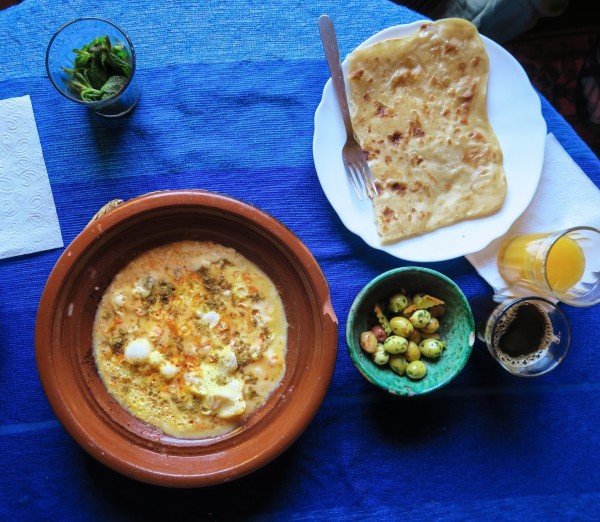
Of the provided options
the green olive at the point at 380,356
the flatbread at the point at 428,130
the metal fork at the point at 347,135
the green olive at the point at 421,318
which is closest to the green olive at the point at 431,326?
the green olive at the point at 421,318

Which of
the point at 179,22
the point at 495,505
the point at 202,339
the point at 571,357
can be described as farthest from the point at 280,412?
the point at 179,22

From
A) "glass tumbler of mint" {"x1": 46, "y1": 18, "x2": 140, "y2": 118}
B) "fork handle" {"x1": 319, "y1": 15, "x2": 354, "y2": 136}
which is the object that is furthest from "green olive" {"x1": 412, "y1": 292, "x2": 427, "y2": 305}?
"glass tumbler of mint" {"x1": 46, "y1": 18, "x2": 140, "y2": 118}

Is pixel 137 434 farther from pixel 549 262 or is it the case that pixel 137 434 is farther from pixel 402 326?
pixel 549 262

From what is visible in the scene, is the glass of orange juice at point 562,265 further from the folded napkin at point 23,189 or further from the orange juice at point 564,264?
the folded napkin at point 23,189

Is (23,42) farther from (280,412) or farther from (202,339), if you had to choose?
(280,412)

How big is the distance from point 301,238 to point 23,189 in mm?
715

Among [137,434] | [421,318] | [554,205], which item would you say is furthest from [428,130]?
[137,434]

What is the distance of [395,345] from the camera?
1.44m

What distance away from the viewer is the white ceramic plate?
4.91 ft

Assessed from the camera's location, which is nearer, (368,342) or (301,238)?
(368,342)

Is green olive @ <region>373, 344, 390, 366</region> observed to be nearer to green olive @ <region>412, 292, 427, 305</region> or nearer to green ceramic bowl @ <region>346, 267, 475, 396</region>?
green ceramic bowl @ <region>346, 267, 475, 396</region>

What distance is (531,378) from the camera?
1.59 meters

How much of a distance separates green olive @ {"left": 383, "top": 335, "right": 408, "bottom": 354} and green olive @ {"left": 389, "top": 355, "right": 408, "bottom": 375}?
1.0 inches

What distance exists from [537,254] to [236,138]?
2.65 ft
